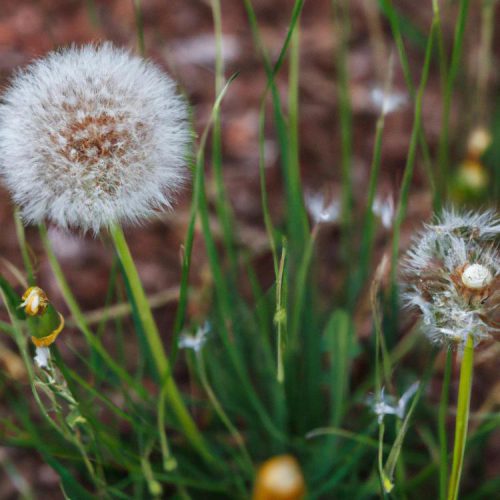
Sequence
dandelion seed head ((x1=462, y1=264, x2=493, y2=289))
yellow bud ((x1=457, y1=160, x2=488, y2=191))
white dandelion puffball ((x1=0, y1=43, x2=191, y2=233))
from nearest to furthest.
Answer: dandelion seed head ((x1=462, y1=264, x2=493, y2=289))
white dandelion puffball ((x1=0, y1=43, x2=191, y2=233))
yellow bud ((x1=457, y1=160, x2=488, y2=191))

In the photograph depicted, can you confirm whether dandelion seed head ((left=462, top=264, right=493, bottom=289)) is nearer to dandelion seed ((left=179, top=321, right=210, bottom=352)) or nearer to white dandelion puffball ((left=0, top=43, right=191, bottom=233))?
white dandelion puffball ((left=0, top=43, right=191, bottom=233))

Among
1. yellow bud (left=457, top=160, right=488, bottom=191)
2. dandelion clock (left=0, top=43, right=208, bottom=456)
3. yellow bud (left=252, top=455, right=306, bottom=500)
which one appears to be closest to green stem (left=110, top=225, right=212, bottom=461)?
dandelion clock (left=0, top=43, right=208, bottom=456)

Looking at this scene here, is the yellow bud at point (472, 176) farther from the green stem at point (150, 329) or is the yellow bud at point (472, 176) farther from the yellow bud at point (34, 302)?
the yellow bud at point (34, 302)

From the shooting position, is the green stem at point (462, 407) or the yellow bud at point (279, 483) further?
the yellow bud at point (279, 483)

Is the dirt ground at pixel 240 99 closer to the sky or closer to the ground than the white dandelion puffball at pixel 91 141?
closer to the sky

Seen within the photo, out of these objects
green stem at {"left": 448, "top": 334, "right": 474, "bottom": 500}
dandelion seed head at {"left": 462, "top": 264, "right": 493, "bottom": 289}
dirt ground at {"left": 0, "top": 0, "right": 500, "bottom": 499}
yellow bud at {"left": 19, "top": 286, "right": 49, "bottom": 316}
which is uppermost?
dirt ground at {"left": 0, "top": 0, "right": 500, "bottom": 499}

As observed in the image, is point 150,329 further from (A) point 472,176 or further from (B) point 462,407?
(A) point 472,176

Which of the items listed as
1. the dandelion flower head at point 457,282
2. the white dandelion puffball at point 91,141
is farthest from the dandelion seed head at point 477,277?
the white dandelion puffball at point 91,141

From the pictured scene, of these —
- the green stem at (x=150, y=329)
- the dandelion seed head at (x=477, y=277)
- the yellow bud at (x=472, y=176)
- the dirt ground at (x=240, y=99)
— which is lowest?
the dandelion seed head at (x=477, y=277)

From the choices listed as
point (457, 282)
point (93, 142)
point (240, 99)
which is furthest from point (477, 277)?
point (240, 99)
